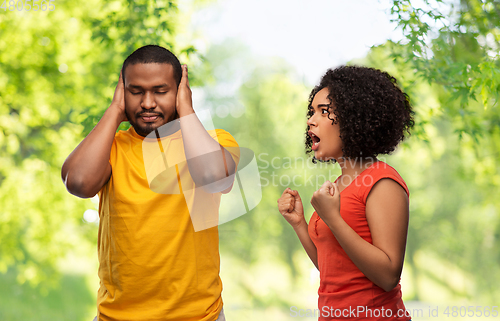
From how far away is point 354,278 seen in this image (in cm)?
117

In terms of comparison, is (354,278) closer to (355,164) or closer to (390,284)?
(390,284)

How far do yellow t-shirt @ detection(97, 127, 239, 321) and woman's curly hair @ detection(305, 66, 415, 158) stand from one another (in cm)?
40

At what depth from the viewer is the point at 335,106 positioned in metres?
1.28

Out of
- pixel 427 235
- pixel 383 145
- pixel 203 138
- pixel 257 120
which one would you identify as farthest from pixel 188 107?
pixel 427 235

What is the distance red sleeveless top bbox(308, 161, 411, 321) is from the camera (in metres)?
1.14

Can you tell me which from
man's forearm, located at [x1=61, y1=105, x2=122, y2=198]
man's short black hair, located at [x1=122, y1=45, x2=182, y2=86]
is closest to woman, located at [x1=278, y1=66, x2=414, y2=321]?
man's short black hair, located at [x1=122, y1=45, x2=182, y2=86]

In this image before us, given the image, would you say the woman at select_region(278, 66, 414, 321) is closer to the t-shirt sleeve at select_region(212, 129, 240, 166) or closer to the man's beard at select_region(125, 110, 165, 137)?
the t-shirt sleeve at select_region(212, 129, 240, 166)

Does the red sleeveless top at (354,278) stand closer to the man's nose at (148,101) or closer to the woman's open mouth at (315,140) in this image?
the woman's open mouth at (315,140)

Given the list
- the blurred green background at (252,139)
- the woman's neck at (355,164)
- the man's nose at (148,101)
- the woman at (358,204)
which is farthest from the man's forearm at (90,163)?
the blurred green background at (252,139)

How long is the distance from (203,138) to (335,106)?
1.55 ft

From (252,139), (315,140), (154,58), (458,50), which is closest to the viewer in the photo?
(154,58)

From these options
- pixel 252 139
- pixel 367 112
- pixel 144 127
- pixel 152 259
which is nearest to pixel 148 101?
pixel 144 127

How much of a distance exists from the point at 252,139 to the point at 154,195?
5.04m

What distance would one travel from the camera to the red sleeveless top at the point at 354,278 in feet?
3.74
